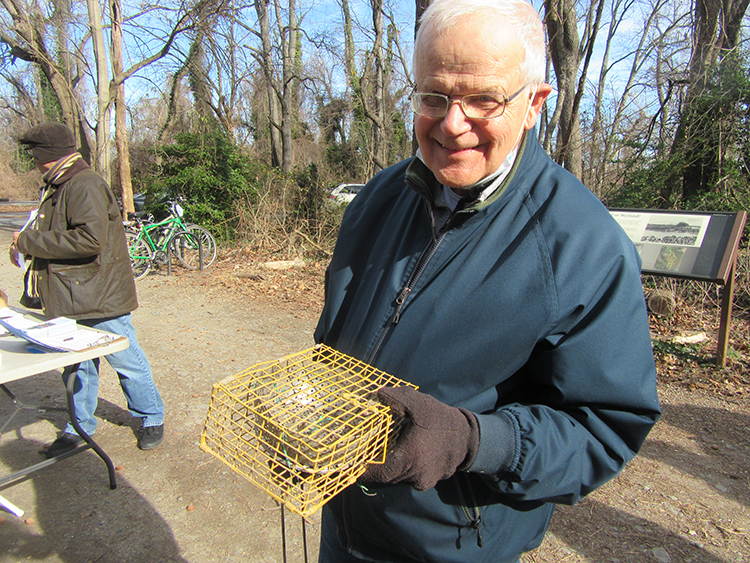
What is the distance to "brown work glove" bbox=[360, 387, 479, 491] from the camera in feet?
3.15

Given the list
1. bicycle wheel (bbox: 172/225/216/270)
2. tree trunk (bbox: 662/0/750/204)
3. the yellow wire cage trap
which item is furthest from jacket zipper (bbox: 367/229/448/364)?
bicycle wheel (bbox: 172/225/216/270)

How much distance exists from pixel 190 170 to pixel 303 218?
254 cm

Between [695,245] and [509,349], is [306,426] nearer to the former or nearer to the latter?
[509,349]

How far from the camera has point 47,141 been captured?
2.96 metres

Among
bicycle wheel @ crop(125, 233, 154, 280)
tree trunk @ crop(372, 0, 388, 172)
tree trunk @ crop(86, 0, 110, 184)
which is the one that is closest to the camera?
bicycle wheel @ crop(125, 233, 154, 280)

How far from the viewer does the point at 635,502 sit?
2.78m

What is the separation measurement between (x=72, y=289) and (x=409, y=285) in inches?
107

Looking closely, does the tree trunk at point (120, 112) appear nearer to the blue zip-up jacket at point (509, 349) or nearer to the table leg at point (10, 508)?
the table leg at point (10, 508)

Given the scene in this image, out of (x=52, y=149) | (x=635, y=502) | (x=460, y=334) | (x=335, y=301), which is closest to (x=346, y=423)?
(x=460, y=334)

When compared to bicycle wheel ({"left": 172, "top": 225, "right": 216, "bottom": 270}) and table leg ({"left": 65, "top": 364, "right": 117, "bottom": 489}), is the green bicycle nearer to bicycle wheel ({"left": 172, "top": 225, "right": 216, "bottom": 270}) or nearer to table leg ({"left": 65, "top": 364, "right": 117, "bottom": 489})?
bicycle wheel ({"left": 172, "top": 225, "right": 216, "bottom": 270})

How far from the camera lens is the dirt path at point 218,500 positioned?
2.45 metres

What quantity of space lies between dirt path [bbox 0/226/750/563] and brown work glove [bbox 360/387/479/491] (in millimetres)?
1020

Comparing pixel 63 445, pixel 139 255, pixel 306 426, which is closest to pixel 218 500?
pixel 63 445

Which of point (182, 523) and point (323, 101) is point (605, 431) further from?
point (323, 101)
